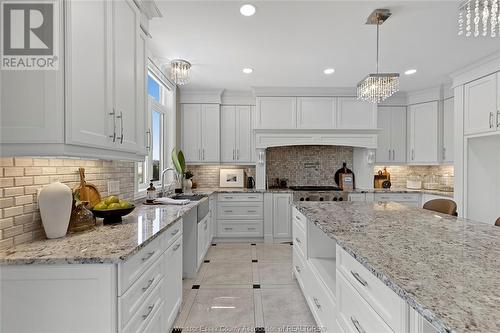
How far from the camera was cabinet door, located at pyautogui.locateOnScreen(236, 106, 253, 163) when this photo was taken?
481cm

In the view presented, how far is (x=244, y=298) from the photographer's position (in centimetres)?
254

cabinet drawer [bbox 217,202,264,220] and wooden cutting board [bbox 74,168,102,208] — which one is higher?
wooden cutting board [bbox 74,168,102,208]

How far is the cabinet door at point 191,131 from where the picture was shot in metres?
4.69

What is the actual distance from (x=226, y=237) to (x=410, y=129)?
12.6 ft

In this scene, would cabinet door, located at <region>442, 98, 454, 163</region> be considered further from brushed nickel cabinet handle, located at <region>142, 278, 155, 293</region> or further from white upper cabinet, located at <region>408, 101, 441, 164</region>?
brushed nickel cabinet handle, located at <region>142, 278, 155, 293</region>

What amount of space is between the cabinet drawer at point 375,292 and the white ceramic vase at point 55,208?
61.5 inches

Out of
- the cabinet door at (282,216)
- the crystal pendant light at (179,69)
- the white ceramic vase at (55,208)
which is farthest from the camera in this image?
the cabinet door at (282,216)

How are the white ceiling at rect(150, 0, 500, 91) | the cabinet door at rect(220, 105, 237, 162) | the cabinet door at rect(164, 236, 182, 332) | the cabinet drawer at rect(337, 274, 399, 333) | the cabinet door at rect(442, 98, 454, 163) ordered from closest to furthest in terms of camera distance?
1. the cabinet drawer at rect(337, 274, 399, 333)
2. the cabinet door at rect(164, 236, 182, 332)
3. the white ceiling at rect(150, 0, 500, 91)
4. the cabinet door at rect(442, 98, 454, 163)
5. the cabinet door at rect(220, 105, 237, 162)

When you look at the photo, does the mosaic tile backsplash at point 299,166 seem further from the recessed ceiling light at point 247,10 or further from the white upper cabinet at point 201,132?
the recessed ceiling light at point 247,10

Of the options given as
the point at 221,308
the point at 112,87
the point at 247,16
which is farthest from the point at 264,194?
the point at 112,87

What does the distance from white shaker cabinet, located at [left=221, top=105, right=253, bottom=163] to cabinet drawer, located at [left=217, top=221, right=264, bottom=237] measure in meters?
1.12

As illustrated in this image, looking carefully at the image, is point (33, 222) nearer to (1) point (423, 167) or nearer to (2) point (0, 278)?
(2) point (0, 278)

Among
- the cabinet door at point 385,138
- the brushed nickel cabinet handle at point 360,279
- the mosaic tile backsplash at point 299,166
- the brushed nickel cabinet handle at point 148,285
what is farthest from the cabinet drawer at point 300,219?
the cabinet door at point 385,138

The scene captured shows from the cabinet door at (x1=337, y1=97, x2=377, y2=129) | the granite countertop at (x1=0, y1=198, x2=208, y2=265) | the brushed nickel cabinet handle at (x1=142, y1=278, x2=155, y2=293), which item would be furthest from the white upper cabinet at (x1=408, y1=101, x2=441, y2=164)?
the brushed nickel cabinet handle at (x1=142, y1=278, x2=155, y2=293)
